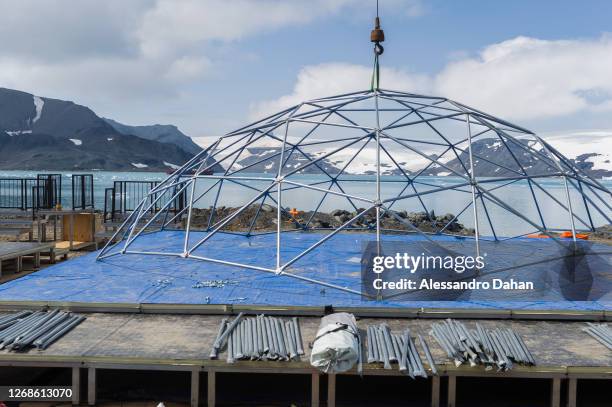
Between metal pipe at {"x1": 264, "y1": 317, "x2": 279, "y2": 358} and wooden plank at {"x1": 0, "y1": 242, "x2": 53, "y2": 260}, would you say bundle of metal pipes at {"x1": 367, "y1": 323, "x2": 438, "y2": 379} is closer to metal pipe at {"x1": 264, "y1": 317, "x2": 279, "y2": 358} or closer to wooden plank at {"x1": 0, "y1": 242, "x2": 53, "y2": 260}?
metal pipe at {"x1": 264, "y1": 317, "x2": 279, "y2": 358}

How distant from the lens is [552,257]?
52.3 feet

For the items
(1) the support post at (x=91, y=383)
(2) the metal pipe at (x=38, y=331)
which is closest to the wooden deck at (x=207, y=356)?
(1) the support post at (x=91, y=383)

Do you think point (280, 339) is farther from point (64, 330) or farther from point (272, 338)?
point (64, 330)

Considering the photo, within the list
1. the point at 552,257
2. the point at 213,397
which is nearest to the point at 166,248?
the point at 213,397

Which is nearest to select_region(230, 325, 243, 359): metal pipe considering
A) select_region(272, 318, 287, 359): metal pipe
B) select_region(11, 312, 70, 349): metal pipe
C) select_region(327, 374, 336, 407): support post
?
select_region(272, 318, 287, 359): metal pipe

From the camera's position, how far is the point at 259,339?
8.30 metres

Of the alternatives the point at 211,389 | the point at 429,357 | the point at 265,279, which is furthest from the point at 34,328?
the point at 429,357

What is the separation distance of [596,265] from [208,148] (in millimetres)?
12131

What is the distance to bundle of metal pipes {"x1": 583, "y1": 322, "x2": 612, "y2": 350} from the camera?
28.5ft

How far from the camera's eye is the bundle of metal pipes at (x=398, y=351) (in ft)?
24.7

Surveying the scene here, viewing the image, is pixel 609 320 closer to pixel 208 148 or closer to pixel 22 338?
pixel 22 338

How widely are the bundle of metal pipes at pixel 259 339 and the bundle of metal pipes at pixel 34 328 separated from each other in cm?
254

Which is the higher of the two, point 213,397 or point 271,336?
point 271,336

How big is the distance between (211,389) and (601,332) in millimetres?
6464
